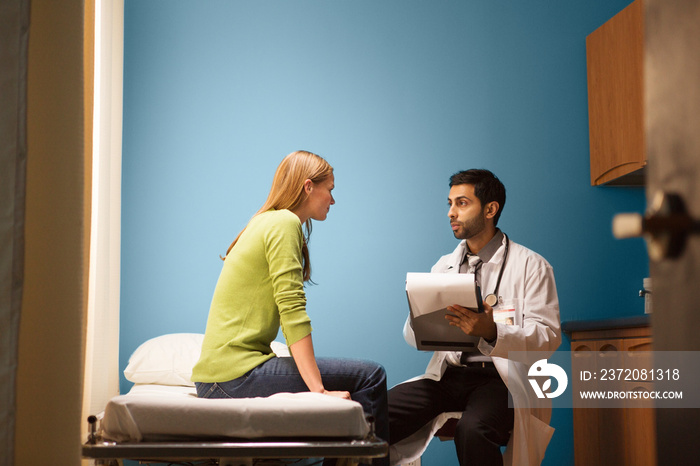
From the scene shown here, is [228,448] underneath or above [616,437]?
above

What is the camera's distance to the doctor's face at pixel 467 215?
112 inches

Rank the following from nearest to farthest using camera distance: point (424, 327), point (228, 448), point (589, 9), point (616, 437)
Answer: point (228, 448) → point (424, 327) → point (616, 437) → point (589, 9)

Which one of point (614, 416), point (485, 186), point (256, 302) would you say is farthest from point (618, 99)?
point (256, 302)

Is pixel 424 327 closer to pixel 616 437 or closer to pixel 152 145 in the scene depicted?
pixel 616 437

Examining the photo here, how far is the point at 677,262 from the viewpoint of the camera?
2.44 feet

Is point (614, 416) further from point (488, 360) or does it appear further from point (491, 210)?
point (491, 210)

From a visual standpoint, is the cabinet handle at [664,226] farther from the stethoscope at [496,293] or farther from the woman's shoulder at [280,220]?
the stethoscope at [496,293]

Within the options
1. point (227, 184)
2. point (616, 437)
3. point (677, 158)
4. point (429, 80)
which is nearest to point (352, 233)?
point (227, 184)

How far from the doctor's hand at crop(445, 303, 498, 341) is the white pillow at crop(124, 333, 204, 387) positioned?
1.05m

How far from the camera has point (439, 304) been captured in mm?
2250

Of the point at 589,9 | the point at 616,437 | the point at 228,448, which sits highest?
the point at 589,9

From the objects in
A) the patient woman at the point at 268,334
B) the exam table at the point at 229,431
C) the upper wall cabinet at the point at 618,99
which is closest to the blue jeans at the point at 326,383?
the patient woman at the point at 268,334

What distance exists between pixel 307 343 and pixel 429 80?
2006mm

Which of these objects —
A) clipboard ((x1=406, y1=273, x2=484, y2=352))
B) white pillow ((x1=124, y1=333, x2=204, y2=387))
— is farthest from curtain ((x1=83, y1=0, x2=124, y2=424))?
clipboard ((x1=406, y1=273, x2=484, y2=352))
